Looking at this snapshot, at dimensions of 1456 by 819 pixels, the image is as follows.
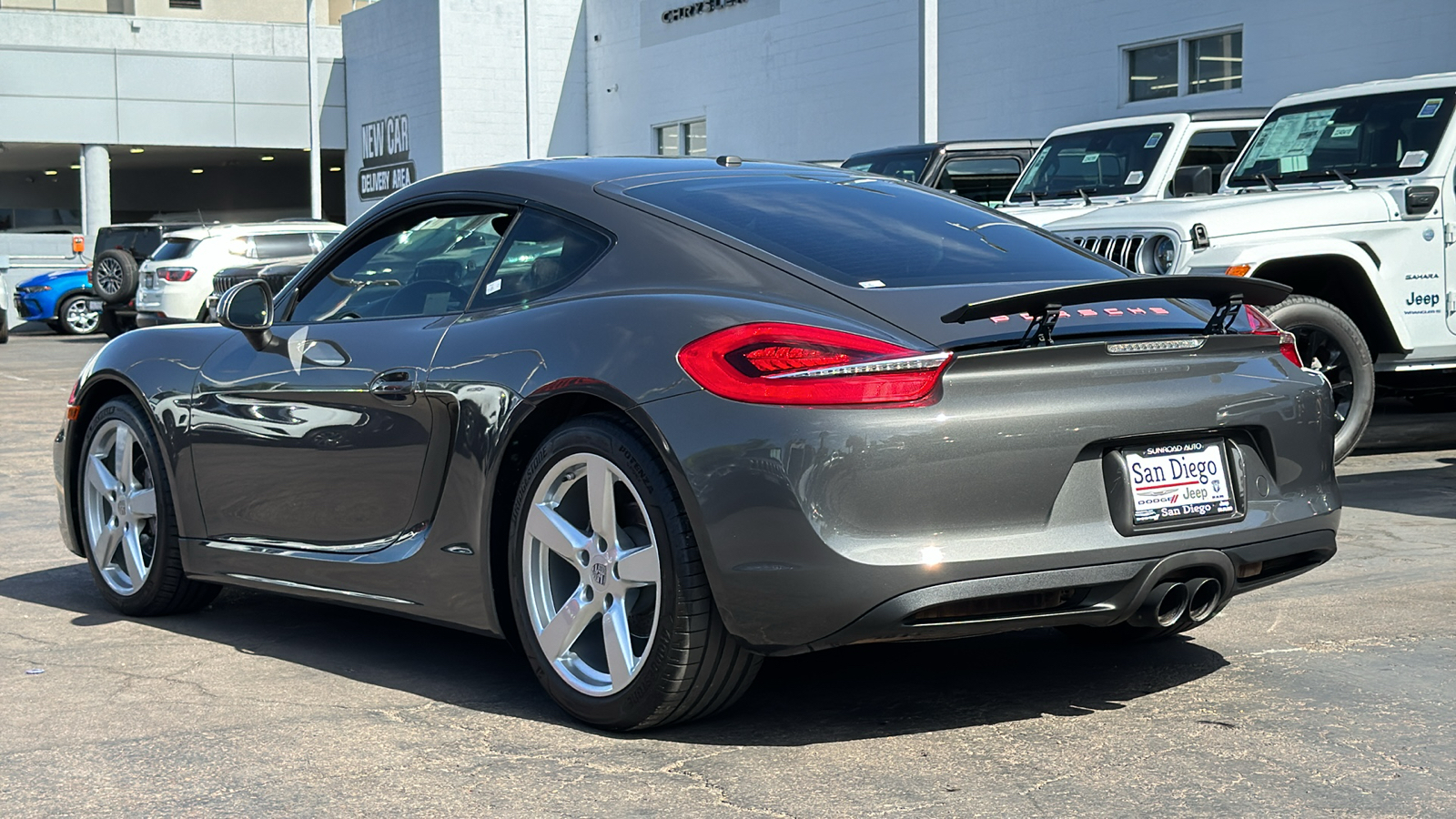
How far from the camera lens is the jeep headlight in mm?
8812

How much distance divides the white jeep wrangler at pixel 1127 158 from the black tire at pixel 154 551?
7.85 meters

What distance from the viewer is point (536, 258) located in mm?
4512

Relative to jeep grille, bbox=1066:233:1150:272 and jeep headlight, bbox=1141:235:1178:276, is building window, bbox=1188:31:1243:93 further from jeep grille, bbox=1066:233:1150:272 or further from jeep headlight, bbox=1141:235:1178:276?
jeep headlight, bbox=1141:235:1178:276

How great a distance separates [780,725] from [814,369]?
0.96 m

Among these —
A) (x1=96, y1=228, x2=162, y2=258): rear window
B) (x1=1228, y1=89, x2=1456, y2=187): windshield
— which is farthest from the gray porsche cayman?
(x1=96, y1=228, x2=162, y2=258): rear window

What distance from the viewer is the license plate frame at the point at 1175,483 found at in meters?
3.83

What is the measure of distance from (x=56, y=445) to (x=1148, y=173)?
28.7 feet

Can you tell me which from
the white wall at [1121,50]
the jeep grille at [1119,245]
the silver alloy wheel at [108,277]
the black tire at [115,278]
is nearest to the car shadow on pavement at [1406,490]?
the jeep grille at [1119,245]

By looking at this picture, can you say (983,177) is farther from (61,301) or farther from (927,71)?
(61,301)

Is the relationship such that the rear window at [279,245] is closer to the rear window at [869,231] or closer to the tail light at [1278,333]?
the rear window at [869,231]

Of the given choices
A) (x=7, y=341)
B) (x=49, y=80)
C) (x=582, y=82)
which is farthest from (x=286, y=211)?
(x=7, y=341)

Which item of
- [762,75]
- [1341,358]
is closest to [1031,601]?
[1341,358]

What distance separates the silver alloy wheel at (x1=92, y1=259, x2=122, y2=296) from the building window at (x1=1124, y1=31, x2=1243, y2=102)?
612 inches

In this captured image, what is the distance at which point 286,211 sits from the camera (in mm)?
55500
